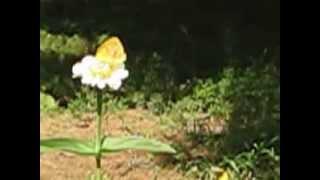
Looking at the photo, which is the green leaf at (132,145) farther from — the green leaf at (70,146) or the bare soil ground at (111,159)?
the bare soil ground at (111,159)

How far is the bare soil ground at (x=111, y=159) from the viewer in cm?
345

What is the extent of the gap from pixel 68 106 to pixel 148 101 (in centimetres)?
41

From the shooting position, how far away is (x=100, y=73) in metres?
1.13

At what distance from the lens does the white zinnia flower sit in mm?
1107

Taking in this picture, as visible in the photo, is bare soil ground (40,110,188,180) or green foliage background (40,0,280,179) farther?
green foliage background (40,0,280,179)

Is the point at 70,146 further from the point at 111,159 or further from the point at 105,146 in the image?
the point at 111,159

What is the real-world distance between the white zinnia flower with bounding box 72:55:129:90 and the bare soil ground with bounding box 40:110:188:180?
85.9 inches

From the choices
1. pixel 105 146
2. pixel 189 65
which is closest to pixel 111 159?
pixel 189 65

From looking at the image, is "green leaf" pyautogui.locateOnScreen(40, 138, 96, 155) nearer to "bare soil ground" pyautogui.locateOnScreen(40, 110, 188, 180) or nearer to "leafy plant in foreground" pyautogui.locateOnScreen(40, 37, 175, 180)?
"leafy plant in foreground" pyautogui.locateOnScreen(40, 37, 175, 180)

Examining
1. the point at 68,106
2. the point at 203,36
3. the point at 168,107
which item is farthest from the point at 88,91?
the point at 203,36

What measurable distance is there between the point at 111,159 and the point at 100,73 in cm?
251

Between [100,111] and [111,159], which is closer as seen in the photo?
[100,111]

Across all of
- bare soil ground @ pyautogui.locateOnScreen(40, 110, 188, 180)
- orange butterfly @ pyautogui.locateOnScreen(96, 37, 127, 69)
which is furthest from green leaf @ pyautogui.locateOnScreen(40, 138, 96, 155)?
bare soil ground @ pyautogui.locateOnScreen(40, 110, 188, 180)
